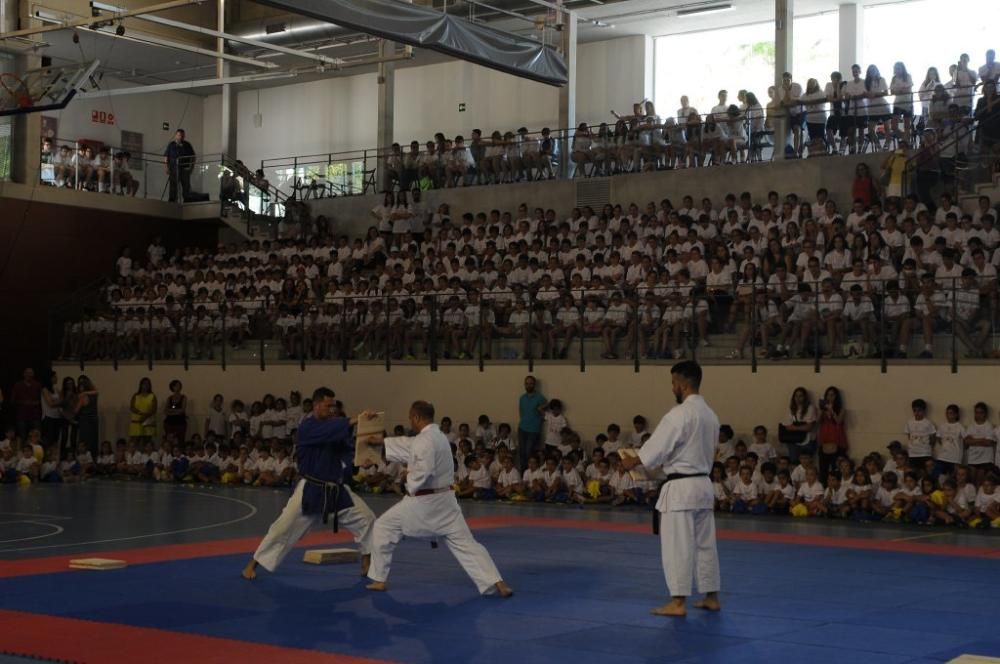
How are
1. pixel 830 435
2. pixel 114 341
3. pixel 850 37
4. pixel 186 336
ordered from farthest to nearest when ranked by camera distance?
pixel 850 37 → pixel 114 341 → pixel 186 336 → pixel 830 435

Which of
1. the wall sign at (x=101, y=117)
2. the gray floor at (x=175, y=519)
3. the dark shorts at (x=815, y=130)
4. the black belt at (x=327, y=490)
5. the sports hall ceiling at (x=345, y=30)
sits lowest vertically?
the gray floor at (x=175, y=519)

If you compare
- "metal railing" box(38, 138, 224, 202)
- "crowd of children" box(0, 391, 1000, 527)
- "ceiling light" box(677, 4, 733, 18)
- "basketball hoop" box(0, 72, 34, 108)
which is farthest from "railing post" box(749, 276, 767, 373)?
"metal railing" box(38, 138, 224, 202)

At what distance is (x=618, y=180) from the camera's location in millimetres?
26250

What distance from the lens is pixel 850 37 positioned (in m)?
29.2

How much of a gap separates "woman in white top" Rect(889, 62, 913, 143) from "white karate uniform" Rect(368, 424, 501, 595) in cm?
1471

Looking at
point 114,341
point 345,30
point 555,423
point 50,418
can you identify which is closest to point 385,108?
point 345,30

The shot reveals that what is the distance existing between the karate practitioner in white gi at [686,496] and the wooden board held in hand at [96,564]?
5.18m

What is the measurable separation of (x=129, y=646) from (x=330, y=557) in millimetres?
4012

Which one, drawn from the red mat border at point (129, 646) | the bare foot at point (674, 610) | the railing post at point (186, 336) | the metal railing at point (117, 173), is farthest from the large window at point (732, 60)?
the red mat border at point (129, 646)

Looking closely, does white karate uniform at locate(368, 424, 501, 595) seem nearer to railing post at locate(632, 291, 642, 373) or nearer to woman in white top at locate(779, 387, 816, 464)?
woman in white top at locate(779, 387, 816, 464)

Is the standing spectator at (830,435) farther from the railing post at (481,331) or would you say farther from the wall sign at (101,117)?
the wall sign at (101,117)

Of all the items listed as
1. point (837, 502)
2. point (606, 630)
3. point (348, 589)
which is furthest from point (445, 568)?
point (837, 502)

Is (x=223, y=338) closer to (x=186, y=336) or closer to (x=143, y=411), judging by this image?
(x=186, y=336)

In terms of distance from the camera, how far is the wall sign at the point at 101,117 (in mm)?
37250
